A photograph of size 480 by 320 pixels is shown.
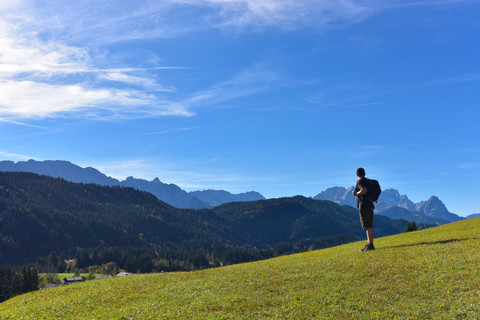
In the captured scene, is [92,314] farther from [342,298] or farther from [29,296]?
[342,298]

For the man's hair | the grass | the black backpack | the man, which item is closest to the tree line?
the grass

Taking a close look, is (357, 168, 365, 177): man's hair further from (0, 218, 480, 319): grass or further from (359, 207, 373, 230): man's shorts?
(0, 218, 480, 319): grass

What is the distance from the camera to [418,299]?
12867 mm

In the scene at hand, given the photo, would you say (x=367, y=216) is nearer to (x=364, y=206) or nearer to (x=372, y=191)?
(x=364, y=206)

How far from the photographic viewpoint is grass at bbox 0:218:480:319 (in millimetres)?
12595

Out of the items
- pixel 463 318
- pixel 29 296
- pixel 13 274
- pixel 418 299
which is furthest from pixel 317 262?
pixel 13 274

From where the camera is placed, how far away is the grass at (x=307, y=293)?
12595 millimetres

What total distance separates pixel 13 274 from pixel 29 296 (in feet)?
397

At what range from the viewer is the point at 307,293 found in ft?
48.2

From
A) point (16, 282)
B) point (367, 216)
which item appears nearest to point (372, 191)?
point (367, 216)

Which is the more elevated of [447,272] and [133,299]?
[447,272]

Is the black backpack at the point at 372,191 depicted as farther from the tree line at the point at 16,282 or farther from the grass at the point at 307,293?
the tree line at the point at 16,282

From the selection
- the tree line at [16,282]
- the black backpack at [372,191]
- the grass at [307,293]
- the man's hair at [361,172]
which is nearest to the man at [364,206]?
the man's hair at [361,172]

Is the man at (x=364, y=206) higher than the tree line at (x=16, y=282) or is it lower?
higher
